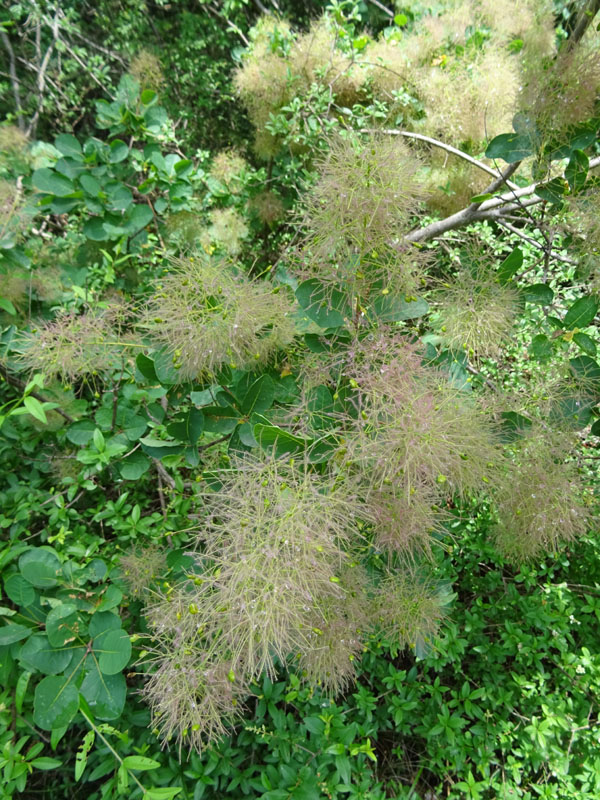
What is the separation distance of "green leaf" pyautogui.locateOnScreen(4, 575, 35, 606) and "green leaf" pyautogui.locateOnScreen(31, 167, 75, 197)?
48.5 inches

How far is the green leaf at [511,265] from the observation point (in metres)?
1.06

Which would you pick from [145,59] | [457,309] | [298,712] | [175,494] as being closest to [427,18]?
[145,59]

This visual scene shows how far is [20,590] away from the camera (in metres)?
1.07

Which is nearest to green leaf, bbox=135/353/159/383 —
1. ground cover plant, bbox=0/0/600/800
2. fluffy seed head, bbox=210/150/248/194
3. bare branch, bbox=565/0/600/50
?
ground cover plant, bbox=0/0/600/800

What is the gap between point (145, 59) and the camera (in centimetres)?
264

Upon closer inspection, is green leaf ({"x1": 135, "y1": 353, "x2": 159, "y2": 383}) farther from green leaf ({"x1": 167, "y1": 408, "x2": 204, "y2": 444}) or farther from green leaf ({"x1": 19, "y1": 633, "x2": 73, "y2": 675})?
green leaf ({"x1": 19, "y1": 633, "x2": 73, "y2": 675})

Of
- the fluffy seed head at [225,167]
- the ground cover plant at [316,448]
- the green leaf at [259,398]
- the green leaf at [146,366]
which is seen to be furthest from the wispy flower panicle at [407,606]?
the fluffy seed head at [225,167]

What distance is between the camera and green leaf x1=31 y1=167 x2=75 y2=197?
1575 millimetres

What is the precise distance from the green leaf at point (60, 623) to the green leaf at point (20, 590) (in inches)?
5.2

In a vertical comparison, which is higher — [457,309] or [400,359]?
[457,309]

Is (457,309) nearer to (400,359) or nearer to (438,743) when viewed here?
(400,359)

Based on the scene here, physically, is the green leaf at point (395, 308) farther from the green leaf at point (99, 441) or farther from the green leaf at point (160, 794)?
the green leaf at point (160, 794)

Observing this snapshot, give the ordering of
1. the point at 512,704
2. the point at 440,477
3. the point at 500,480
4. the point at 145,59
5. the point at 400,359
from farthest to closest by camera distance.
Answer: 1. the point at 145,59
2. the point at 512,704
3. the point at 500,480
4. the point at 400,359
5. the point at 440,477

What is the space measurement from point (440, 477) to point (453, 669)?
134 centimetres
